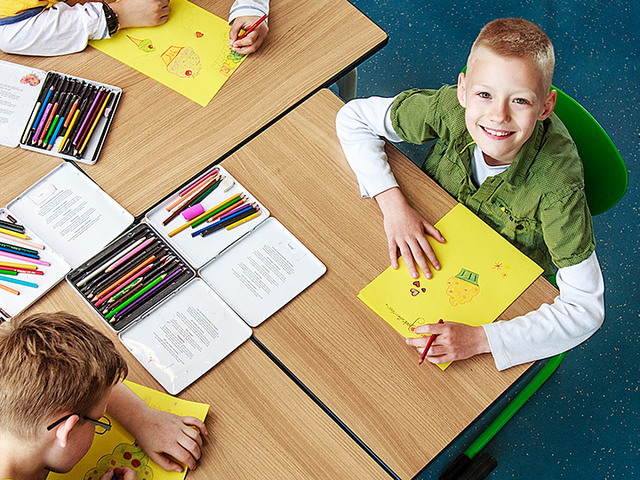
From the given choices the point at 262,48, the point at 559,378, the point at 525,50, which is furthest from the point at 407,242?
the point at 559,378

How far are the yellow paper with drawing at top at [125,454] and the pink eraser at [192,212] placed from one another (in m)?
0.35

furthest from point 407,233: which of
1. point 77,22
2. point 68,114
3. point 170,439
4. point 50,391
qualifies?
point 77,22

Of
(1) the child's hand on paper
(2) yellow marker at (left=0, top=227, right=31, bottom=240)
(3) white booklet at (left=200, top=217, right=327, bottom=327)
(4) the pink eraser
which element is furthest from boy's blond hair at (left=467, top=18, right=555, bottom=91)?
(2) yellow marker at (left=0, top=227, right=31, bottom=240)

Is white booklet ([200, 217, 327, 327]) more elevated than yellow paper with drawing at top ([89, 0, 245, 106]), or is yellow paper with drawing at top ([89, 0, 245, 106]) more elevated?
yellow paper with drawing at top ([89, 0, 245, 106])

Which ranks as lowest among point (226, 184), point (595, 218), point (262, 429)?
point (595, 218)

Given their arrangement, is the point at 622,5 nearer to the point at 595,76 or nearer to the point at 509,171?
the point at 595,76

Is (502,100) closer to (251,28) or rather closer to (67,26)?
(251,28)

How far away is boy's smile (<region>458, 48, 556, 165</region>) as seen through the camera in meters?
0.99

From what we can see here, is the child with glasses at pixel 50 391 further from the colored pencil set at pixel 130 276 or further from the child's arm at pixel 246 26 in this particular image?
the child's arm at pixel 246 26

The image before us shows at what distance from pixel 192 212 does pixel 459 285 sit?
21.6 inches

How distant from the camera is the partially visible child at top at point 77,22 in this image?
4.20ft

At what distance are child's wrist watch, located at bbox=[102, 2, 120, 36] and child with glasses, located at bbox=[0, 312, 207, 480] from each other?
75 centimetres

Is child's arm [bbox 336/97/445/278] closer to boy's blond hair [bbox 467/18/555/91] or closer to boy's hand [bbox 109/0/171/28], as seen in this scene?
boy's blond hair [bbox 467/18/555/91]

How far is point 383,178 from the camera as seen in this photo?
1.15 meters
